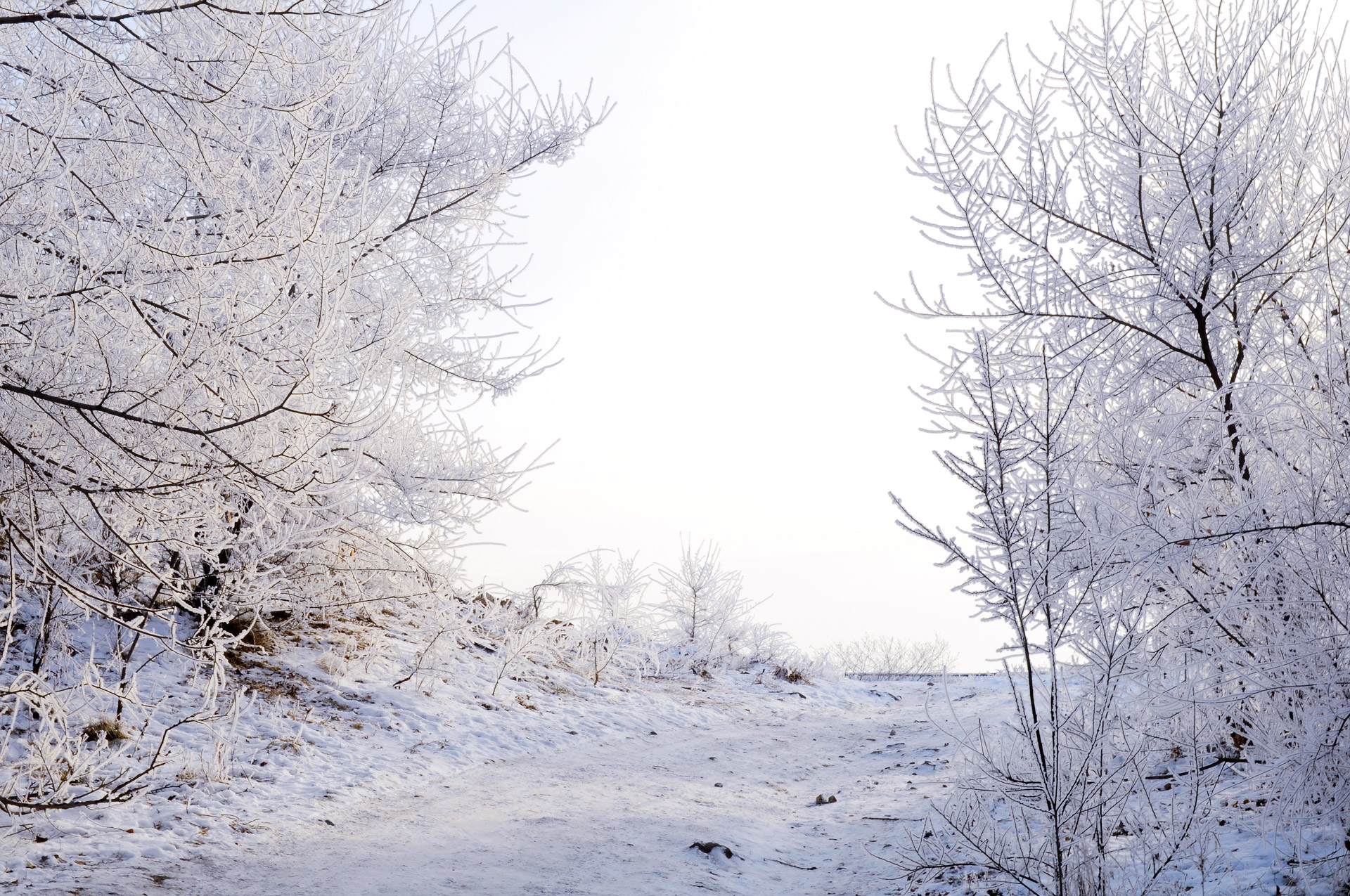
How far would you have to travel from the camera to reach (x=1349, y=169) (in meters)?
4.18

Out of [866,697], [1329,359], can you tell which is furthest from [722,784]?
[866,697]

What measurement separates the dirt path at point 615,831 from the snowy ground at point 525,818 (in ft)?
0.06

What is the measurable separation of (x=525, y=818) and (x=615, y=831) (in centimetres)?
64

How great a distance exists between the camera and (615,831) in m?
5.47

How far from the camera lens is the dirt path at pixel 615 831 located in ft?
14.2

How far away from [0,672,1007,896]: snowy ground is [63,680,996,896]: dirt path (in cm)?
2

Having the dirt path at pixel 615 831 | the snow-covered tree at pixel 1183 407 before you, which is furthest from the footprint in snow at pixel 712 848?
the snow-covered tree at pixel 1183 407

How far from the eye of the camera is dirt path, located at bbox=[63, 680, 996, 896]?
434 centimetres

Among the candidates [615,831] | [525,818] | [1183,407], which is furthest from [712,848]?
[1183,407]

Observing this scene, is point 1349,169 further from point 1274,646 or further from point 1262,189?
point 1274,646

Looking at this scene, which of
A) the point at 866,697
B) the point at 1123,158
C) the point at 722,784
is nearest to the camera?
the point at 1123,158

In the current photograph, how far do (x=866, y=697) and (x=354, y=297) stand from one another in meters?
12.0

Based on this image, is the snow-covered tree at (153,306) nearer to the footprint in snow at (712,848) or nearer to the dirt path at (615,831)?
the dirt path at (615,831)

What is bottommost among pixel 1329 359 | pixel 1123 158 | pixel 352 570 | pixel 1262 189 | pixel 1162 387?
pixel 352 570
